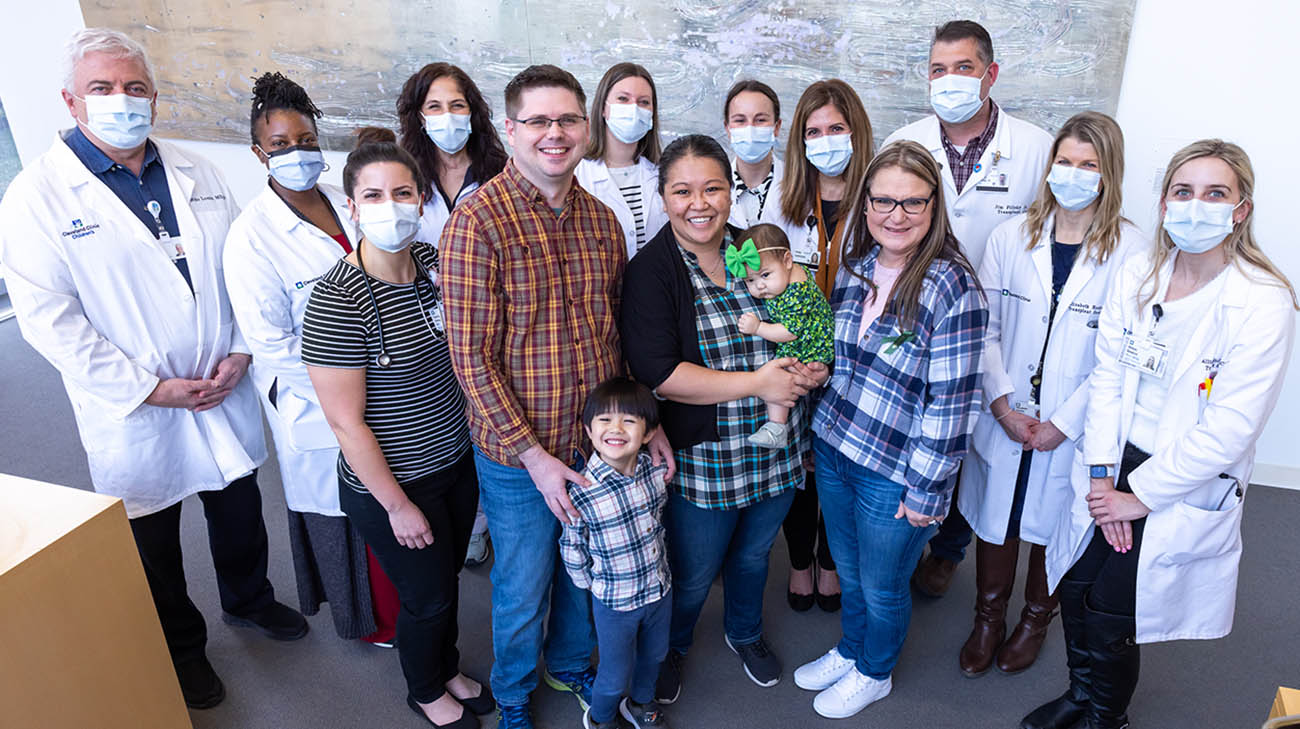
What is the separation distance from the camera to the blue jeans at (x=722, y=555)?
209 cm

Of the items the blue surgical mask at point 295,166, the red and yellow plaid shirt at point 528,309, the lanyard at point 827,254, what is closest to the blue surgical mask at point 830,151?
the lanyard at point 827,254

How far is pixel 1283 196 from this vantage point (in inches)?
126

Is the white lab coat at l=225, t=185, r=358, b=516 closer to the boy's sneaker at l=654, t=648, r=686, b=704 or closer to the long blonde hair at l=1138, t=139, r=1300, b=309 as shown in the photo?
the boy's sneaker at l=654, t=648, r=686, b=704

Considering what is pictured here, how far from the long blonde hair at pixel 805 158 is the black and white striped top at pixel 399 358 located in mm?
1116

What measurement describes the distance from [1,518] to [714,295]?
1.74 meters

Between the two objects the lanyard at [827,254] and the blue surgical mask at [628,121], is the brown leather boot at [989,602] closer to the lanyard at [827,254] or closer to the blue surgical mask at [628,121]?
the lanyard at [827,254]

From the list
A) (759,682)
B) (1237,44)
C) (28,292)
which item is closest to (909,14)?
(1237,44)

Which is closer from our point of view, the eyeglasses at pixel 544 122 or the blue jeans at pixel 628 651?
the eyeglasses at pixel 544 122

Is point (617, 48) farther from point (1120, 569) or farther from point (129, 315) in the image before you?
point (1120, 569)

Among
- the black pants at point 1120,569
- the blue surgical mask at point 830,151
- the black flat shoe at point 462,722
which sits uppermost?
the blue surgical mask at point 830,151

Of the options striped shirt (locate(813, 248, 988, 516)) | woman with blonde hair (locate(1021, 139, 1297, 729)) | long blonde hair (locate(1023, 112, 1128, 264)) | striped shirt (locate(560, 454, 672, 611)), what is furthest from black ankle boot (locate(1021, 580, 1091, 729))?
striped shirt (locate(560, 454, 672, 611))

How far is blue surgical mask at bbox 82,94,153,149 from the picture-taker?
210cm

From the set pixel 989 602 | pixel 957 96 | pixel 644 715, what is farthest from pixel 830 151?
pixel 644 715

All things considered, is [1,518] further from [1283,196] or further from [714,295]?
[1283,196]
